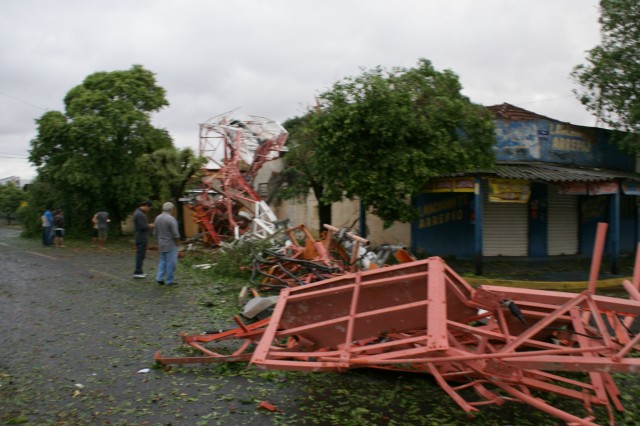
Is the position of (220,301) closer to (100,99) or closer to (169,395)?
(169,395)

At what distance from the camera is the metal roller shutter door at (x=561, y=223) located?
1675 cm

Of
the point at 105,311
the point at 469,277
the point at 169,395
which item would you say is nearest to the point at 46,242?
the point at 105,311

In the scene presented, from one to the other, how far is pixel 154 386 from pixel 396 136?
8947mm

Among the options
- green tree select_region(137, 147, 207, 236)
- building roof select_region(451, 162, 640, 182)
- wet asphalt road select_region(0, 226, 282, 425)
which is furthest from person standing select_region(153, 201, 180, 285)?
green tree select_region(137, 147, 207, 236)

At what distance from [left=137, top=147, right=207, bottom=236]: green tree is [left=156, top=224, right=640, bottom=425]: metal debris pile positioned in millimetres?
17442

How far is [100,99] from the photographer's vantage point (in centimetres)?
2112

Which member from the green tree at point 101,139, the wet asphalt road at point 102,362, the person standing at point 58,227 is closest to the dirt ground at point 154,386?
the wet asphalt road at point 102,362

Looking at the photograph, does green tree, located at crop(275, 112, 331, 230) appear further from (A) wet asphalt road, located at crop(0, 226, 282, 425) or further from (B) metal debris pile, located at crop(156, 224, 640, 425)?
(B) metal debris pile, located at crop(156, 224, 640, 425)

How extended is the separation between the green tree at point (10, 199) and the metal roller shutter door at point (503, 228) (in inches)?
1473

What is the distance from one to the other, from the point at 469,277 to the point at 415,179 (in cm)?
274

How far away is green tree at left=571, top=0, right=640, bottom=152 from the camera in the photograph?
15266 mm

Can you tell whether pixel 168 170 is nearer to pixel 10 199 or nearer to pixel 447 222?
pixel 447 222

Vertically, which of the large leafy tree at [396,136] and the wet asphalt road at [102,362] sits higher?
the large leafy tree at [396,136]

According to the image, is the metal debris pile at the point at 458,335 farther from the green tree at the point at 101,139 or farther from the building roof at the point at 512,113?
the green tree at the point at 101,139
